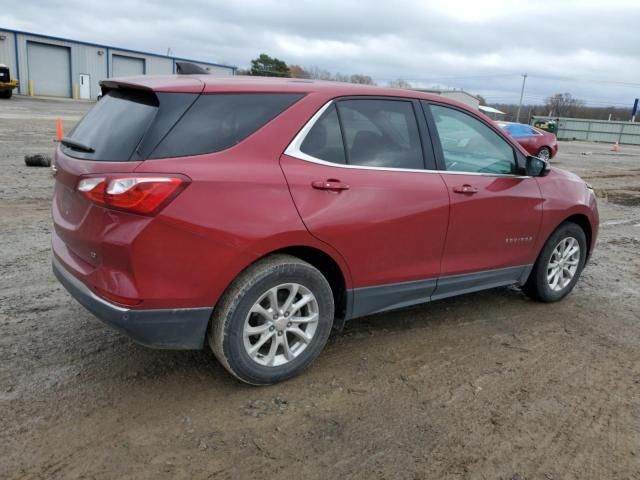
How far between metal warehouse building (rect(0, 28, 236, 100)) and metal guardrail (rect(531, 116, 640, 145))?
95.1ft

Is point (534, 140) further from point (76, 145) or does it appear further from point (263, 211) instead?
point (76, 145)

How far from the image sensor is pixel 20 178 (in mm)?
9266

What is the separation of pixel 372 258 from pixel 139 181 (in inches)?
60.0

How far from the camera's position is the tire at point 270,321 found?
9.91 feet

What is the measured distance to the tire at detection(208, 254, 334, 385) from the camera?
302cm

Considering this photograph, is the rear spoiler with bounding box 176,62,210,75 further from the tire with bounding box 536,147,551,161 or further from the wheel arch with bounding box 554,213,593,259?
the tire with bounding box 536,147,551,161

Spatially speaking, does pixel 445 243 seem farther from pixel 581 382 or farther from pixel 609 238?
pixel 609 238

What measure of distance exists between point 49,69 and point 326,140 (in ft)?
163

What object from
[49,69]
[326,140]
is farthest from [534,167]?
[49,69]

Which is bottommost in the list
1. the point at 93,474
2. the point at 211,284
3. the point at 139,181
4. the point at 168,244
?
the point at 93,474

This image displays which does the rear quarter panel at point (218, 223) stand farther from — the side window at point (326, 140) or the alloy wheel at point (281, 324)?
the alloy wheel at point (281, 324)

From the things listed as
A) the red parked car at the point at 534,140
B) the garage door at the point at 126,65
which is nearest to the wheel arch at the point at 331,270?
the red parked car at the point at 534,140

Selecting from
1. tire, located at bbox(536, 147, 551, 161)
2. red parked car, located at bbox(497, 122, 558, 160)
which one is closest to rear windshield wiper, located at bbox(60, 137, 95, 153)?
red parked car, located at bbox(497, 122, 558, 160)

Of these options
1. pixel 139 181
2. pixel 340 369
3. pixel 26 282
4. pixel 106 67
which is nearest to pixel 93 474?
pixel 139 181
